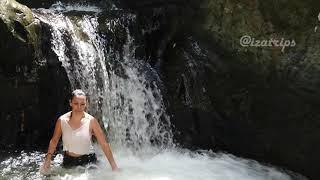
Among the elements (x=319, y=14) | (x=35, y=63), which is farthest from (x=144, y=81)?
(x=319, y=14)

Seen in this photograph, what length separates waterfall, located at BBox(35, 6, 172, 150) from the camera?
764 cm

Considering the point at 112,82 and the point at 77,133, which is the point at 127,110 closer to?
the point at 112,82

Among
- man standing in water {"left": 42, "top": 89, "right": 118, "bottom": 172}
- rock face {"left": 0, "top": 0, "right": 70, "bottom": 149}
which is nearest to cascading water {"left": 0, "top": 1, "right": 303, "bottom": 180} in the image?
rock face {"left": 0, "top": 0, "right": 70, "bottom": 149}

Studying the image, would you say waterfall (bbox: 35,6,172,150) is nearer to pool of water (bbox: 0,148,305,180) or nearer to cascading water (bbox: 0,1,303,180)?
cascading water (bbox: 0,1,303,180)

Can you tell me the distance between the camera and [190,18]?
338 inches

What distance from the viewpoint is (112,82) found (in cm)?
802

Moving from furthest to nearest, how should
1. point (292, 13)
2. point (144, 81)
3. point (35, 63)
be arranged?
point (144, 81) → point (292, 13) → point (35, 63)

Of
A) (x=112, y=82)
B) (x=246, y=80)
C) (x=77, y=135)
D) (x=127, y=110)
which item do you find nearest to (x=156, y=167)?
(x=127, y=110)

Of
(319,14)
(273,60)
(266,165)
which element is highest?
(319,14)

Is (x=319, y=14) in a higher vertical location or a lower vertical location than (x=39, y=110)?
higher

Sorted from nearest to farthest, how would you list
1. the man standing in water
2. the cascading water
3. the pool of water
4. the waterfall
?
1. the man standing in water
2. the pool of water
3. the cascading water
4. the waterfall

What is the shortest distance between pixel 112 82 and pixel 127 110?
526 mm

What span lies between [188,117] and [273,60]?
1693 mm

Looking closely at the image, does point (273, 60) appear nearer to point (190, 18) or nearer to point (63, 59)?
point (190, 18)
